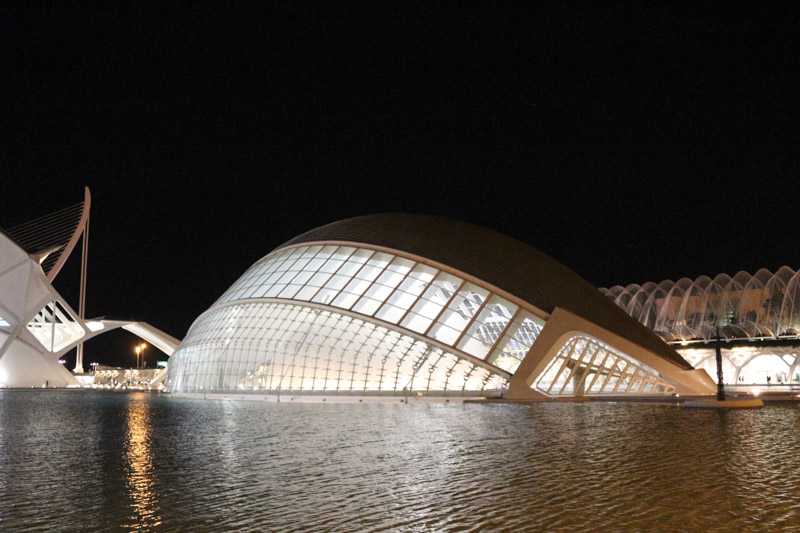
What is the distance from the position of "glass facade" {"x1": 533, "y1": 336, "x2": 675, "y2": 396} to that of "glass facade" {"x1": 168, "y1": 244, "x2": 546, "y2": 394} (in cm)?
185

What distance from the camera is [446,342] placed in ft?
107

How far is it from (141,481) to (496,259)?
27781mm

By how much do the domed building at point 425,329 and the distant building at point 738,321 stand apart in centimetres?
3307

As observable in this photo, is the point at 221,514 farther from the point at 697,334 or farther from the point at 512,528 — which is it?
the point at 697,334

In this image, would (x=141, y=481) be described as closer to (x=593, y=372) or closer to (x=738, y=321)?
(x=593, y=372)

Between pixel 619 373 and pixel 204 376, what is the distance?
69.8 feet

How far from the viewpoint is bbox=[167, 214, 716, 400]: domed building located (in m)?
32.6

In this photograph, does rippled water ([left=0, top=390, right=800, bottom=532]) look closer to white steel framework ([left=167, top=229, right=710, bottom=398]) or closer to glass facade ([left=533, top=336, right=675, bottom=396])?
white steel framework ([left=167, top=229, right=710, bottom=398])

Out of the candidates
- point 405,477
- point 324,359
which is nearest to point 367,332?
point 324,359

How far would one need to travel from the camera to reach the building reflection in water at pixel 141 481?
8.28 metres

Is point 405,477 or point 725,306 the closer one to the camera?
point 405,477

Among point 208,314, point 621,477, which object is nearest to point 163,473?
point 621,477

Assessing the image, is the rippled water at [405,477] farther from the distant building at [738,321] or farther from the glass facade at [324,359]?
the distant building at [738,321]

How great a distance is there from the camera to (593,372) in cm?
3584
